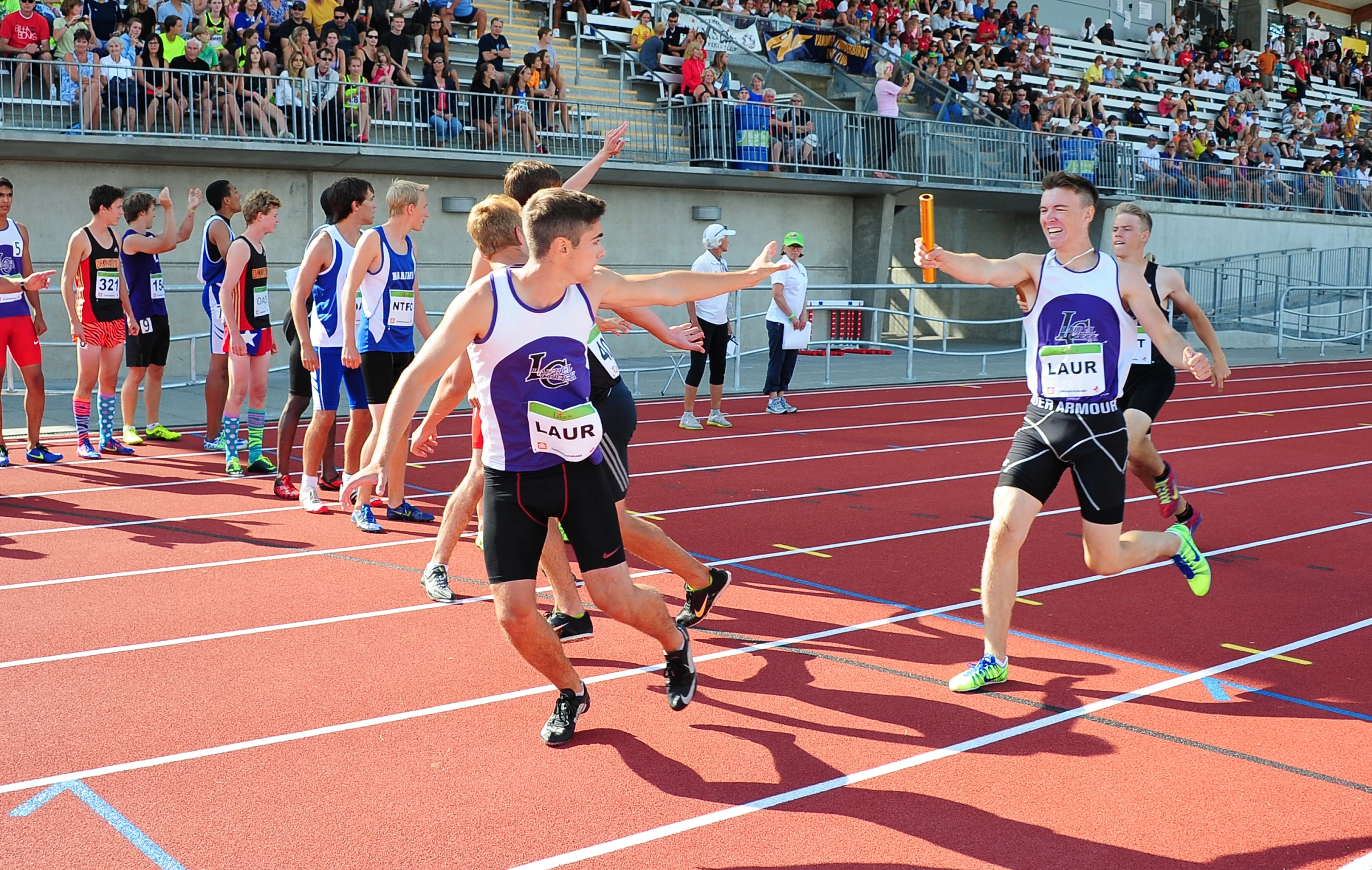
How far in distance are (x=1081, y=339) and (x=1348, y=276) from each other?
29.1m

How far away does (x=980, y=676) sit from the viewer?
4.80m

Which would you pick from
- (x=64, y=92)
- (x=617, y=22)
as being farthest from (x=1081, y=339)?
(x=617, y=22)

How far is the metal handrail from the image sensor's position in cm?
2355

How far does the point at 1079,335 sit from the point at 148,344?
8.01 m

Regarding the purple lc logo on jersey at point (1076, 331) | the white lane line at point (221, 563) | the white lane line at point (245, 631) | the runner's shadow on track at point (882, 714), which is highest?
the purple lc logo on jersey at point (1076, 331)

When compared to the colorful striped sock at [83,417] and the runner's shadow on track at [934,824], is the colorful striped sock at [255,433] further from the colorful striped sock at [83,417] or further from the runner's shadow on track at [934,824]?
the runner's shadow on track at [934,824]

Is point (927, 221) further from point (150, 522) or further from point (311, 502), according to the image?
point (150, 522)

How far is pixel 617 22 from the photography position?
74.5ft

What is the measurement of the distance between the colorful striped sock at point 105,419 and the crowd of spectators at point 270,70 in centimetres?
583

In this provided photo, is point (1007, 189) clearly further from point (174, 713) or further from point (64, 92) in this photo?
point (174, 713)

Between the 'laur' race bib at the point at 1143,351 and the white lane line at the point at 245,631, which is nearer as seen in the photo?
the white lane line at the point at 245,631

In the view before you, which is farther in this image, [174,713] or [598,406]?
[598,406]

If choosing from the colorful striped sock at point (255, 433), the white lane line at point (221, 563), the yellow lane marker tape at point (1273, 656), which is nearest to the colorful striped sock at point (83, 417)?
the colorful striped sock at point (255, 433)

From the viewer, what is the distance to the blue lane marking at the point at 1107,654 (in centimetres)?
473
